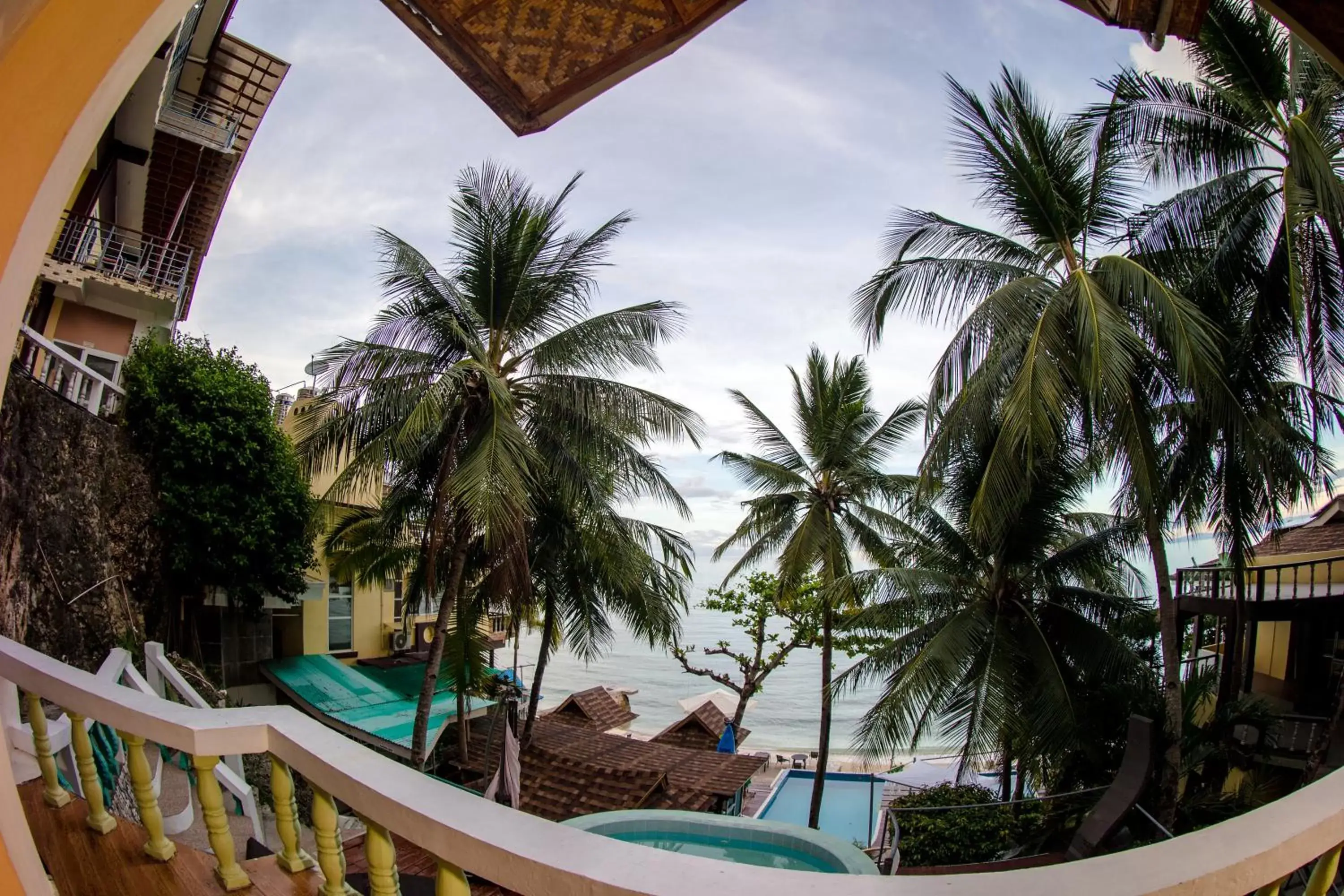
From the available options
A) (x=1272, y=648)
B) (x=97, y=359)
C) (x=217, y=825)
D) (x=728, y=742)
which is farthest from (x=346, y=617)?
(x=1272, y=648)

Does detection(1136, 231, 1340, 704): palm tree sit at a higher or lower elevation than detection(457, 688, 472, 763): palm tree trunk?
higher

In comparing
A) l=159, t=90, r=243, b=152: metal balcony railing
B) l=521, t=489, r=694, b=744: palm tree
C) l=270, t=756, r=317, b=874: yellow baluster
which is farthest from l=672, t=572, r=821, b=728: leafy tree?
l=270, t=756, r=317, b=874: yellow baluster

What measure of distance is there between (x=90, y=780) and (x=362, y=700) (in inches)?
589

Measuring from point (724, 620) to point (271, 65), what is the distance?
155249 millimetres

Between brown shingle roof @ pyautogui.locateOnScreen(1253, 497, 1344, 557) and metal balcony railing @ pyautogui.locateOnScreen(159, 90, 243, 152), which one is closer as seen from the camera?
metal balcony railing @ pyautogui.locateOnScreen(159, 90, 243, 152)

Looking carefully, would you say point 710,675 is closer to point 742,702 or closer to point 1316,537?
point 742,702

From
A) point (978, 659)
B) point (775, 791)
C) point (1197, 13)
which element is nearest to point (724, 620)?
point (775, 791)

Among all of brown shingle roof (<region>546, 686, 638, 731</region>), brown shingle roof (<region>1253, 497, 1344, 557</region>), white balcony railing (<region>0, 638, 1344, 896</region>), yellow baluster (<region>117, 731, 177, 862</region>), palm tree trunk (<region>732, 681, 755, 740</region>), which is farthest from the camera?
brown shingle roof (<region>546, 686, 638, 731</region>)

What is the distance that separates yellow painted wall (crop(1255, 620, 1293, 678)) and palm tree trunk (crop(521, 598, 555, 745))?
519 inches

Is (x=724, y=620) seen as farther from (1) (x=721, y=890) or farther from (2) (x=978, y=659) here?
(1) (x=721, y=890)

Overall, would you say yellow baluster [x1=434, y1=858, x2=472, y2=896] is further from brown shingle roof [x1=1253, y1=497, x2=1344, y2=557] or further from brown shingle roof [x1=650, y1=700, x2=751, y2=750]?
brown shingle roof [x1=650, y1=700, x2=751, y2=750]

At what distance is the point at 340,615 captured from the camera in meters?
19.2

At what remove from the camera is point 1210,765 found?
11305 mm

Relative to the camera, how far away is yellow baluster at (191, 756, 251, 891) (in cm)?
210
